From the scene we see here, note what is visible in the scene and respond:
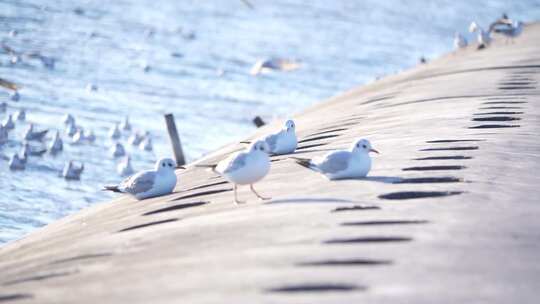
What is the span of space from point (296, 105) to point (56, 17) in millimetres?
22464

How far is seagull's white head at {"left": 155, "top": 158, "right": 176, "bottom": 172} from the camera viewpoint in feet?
48.8

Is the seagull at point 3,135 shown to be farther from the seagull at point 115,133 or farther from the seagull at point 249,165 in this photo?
the seagull at point 249,165

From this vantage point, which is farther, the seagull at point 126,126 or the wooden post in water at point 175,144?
the seagull at point 126,126

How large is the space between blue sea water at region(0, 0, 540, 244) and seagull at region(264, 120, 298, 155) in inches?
263

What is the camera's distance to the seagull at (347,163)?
13836 mm

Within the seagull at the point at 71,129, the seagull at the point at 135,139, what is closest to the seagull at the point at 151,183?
the seagull at the point at 135,139

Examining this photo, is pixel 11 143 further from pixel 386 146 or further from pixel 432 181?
pixel 432 181

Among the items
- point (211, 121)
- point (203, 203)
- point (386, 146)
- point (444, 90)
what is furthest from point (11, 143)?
point (203, 203)

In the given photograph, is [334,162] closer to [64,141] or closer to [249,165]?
[249,165]

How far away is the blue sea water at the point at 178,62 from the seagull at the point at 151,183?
7083 millimetres

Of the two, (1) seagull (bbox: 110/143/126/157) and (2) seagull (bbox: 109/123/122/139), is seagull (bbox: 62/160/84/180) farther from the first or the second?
(2) seagull (bbox: 109/123/122/139)

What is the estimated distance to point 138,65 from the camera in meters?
48.8

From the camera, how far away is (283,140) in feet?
56.9

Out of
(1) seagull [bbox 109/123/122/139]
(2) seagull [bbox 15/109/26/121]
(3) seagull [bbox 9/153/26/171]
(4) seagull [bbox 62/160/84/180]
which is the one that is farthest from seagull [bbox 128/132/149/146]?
(4) seagull [bbox 62/160/84/180]
